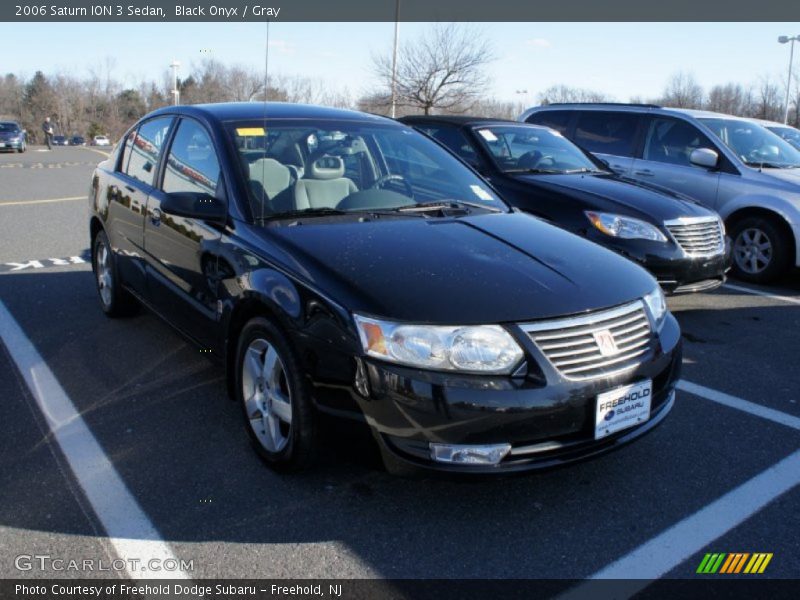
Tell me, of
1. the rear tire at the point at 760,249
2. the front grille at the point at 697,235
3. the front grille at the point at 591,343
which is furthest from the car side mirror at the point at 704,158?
the front grille at the point at 591,343

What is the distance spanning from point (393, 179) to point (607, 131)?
5.33 meters

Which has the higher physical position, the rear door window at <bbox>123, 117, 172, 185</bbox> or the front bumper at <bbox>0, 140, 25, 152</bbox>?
the rear door window at <bbox>123, 117, 172, 185</bbox>

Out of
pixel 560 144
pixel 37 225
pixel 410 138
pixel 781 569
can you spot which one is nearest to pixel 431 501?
pixel 781 569

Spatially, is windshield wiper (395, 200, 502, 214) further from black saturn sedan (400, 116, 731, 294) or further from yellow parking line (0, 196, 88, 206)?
yellow parking line (0, 196, 88, 206)

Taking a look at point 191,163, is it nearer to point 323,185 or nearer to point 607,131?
point 323,185

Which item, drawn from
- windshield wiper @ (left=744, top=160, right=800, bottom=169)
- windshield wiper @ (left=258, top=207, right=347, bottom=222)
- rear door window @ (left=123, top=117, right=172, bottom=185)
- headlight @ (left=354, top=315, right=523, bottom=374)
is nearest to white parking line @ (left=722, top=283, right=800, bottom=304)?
windshield wiper @ (left=744, top=160, right=800, bottom=169)

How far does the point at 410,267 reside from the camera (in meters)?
3.03

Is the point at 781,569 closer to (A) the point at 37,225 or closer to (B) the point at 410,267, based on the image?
(B) the point at 410,267

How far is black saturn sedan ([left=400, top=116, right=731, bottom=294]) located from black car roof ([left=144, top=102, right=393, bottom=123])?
5.91ft

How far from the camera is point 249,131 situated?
392 centimetres

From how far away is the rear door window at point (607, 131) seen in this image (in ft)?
27.7

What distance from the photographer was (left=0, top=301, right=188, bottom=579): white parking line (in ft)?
8.76

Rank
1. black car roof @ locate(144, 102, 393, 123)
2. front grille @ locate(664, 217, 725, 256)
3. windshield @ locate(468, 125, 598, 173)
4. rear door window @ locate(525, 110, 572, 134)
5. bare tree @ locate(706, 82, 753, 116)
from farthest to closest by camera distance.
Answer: bare tree @ locate(706, 82, 753, 116)
rear door window @ locate(525, 110, 572, 134)
windshield @ locate(468, 125, 598, 173)
front grille @ locate(664, 217, 725, 256)
black car roof @ locate(144, 102, 393, 123)

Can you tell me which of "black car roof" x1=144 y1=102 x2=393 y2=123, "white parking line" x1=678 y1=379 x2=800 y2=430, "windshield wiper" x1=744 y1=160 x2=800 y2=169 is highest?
"black car roof" x1=144 y1=102 x2=393 y2=123
